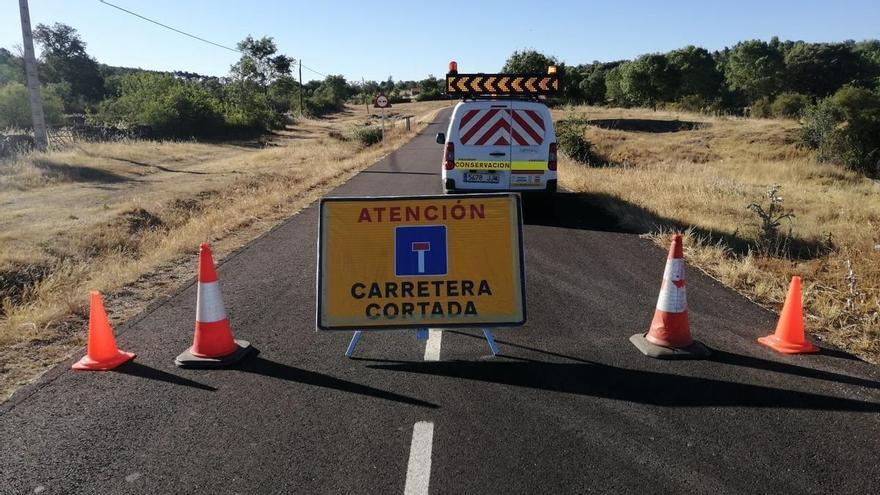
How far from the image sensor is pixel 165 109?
37.5 m

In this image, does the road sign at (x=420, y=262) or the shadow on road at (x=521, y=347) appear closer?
the shadow on road at (x=521, y=347)

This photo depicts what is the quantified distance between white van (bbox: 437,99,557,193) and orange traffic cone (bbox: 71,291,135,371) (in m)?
6.37

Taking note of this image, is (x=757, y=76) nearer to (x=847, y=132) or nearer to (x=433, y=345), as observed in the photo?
(x=847, y=132)

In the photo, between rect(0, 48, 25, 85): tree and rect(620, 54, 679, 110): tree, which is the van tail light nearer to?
rect(0, 48, 25, 85): tree

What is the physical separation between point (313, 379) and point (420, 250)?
1332mm

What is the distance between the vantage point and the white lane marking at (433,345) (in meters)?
4.53

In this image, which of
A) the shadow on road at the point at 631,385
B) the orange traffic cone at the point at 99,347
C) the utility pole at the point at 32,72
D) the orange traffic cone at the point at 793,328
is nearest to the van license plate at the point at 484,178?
the orange traffic cone at the point at 793,328

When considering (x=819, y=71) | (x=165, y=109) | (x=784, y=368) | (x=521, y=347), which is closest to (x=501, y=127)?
(x=521, y=347)

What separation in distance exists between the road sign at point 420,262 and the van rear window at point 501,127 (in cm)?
520

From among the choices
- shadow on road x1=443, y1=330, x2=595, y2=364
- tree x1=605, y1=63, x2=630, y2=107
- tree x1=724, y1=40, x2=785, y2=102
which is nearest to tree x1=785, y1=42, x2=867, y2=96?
tree x1=724, y1=40, x2=785, y2=102

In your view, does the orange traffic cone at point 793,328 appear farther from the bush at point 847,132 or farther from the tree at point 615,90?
the tree at point 615,90

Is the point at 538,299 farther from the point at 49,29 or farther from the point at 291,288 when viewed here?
the point at 49,29

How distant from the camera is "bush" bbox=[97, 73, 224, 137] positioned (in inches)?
1467

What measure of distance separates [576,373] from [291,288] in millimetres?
3458
